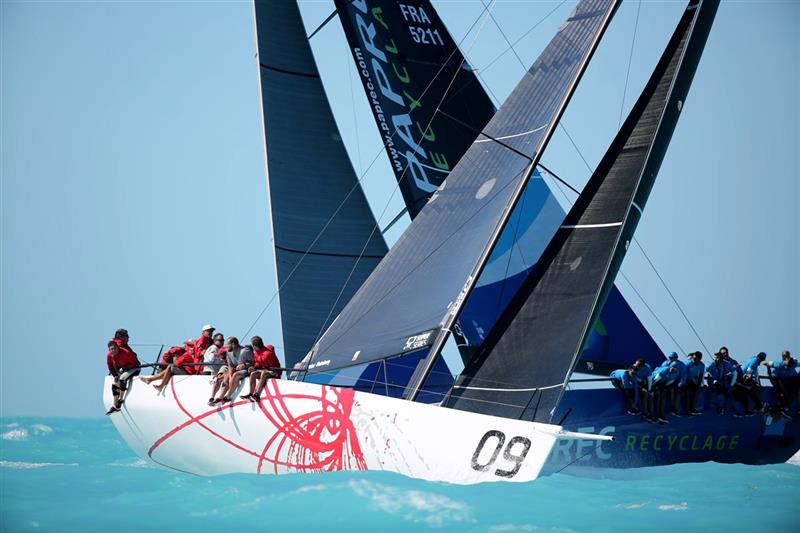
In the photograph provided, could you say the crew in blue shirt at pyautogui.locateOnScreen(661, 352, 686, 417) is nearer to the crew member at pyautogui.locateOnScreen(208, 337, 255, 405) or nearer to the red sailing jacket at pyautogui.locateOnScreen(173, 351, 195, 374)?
the crew member at pyautogui.locateOnScreen(208, 337, 255, 405)

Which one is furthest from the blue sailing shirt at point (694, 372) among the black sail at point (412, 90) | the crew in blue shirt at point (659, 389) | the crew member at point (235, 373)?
the crew member at point (235, 373)

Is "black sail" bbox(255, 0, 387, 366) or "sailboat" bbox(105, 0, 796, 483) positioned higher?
"black sail" bbox(255, 0, 387, 366)

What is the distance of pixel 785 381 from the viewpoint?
546 inches

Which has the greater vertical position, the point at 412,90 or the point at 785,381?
the point at 412,90

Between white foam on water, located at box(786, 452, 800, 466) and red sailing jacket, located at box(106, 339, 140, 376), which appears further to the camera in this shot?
white foam on water, located at box(786, 452, 800, 466)

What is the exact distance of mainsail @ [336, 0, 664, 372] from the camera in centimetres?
1467

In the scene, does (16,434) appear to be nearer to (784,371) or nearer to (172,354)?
(172,354)

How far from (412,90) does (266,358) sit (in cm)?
605

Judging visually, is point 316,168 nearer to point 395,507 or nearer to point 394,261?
point 394,261

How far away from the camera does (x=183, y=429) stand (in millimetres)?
10859

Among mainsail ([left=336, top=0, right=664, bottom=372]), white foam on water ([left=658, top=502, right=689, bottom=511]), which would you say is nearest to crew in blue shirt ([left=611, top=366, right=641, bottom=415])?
mainsail ([left=336, top=0, right=664, bottom=372])

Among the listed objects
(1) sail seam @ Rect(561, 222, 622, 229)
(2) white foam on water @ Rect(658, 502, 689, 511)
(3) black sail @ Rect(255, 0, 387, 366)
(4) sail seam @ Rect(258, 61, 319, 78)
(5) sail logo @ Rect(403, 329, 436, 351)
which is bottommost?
(2) white foam on water @ Rect(658, 502, 689, 511)

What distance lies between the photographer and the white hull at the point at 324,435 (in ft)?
29.6

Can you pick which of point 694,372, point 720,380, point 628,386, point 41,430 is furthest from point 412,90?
point 41,430
